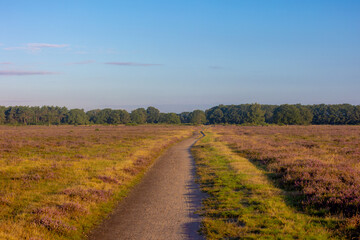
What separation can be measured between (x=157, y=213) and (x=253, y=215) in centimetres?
395

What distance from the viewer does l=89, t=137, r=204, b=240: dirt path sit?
918cm

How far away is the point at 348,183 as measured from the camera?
1301 cm

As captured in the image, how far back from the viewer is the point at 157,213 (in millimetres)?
11219

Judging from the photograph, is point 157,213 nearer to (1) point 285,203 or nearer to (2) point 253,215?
(2) point 253,215

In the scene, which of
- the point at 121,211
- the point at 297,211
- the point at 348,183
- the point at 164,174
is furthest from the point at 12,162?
the point at 348,183

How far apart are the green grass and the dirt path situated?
700 mm

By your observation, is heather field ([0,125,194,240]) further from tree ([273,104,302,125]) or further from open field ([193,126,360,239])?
tree ([273,104,302,125])

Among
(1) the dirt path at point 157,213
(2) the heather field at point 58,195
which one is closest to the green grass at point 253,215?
A: (1) the dirt path at point 157,213

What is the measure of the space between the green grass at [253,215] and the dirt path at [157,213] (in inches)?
27.5

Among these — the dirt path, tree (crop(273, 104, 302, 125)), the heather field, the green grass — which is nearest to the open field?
the green grass

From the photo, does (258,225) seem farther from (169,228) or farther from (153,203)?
(153,203)

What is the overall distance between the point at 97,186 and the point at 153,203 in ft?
13.7

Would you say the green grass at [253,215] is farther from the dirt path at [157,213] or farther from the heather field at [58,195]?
the heather field at [58,195]

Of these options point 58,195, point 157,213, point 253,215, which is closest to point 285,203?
point 253,215
